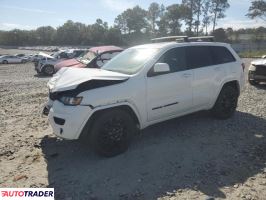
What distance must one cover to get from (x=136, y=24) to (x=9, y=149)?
102725 mm

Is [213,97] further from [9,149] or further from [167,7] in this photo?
[167,7]

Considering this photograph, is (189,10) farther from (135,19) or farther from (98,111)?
(98,111)

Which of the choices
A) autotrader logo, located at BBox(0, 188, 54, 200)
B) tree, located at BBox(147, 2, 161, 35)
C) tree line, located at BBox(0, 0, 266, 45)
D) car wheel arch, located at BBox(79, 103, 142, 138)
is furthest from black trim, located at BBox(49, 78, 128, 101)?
tree, located at BBox(147, 2, 161, 35)

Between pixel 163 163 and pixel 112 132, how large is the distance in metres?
0.95

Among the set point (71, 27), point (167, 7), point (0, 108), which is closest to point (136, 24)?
point (167, 7)

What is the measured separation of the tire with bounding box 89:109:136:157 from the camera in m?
4.83

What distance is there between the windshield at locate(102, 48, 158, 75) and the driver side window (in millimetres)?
229

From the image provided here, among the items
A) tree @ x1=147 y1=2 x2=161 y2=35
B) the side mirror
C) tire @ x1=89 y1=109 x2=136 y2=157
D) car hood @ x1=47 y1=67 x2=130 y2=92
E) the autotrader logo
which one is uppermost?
tree @ x1=147 y1=2 x2=161 y2=35

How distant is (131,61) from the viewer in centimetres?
588

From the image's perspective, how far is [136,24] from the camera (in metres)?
105

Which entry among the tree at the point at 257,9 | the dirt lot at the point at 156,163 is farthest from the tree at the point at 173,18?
the dirt lot at the point at 156,163

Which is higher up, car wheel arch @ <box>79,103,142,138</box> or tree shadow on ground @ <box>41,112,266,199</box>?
car wheel arch @ <box>79,103,142,138</box>

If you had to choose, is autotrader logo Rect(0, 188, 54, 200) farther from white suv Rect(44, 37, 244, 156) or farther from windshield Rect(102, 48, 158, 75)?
windshield Rect(102, 48, 158, 75)

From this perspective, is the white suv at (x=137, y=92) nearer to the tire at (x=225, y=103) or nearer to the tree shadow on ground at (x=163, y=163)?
the tire at (x=225, y=103)
